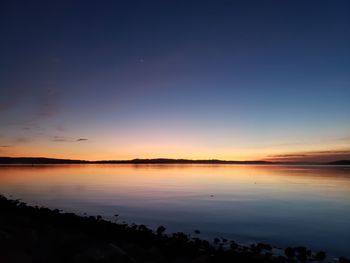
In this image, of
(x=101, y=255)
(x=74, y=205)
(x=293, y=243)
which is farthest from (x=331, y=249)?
(x=74, y=205)

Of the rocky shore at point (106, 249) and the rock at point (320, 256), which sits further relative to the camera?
the rock at point (320, 256)

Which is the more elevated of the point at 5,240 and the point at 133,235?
the point at 5,240

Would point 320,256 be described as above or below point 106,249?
below

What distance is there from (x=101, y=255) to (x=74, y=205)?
2961 centimetres

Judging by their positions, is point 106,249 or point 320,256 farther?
point 320,256

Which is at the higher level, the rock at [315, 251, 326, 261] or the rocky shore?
the rocky shore

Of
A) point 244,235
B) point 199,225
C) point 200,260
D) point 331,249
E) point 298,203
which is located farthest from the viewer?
point 298,203

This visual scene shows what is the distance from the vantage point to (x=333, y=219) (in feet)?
100.0

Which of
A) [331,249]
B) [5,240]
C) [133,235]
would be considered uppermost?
[5,240]

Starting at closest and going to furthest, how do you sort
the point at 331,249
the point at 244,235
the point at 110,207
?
the point at 331,249 → the point at 244,235 → the point at 110,207

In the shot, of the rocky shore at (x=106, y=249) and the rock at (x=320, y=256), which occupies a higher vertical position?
the rocky shore at (x=106, y=249)

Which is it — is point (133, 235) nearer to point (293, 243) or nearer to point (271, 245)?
point (271, 245)

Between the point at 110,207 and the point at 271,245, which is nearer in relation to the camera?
the point at 271,245

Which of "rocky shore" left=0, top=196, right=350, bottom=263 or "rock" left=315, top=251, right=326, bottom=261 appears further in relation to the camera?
"rock" left=315, top=251, right=326, bottom=261
